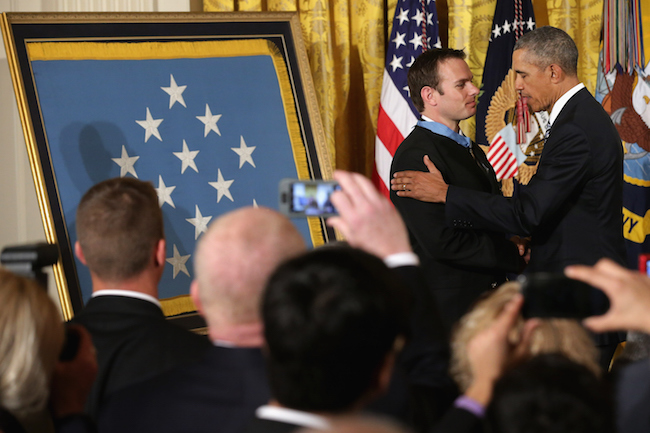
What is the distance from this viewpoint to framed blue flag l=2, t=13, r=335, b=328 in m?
2.78

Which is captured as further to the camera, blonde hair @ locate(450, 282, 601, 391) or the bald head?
the bald head

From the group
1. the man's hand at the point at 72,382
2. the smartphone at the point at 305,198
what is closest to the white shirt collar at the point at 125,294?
the man's hand at the point at 72,382

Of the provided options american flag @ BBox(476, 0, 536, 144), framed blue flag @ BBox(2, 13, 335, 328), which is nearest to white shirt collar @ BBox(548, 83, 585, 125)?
framed blue flag @ BBox(2, 13, 335, 328)

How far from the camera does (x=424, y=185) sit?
288cm

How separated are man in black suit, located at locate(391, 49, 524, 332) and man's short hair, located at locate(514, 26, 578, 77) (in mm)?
354

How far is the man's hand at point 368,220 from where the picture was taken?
1.29 metres

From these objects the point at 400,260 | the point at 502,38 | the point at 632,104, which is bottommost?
the point at 400,260

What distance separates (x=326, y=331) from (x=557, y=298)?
17.5 inches

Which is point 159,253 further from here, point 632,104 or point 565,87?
point 632,104

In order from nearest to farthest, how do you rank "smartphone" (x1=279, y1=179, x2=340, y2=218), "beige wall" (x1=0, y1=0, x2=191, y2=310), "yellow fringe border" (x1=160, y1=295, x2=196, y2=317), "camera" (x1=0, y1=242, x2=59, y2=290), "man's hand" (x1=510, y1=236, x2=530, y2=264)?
"smartphone" (x1=279, y1=179, x2=340, y2=218), "camera" (x1=0, y1=242, x2=59, y2=290), "yellow fringe border" (x1=160, y1=295, x2=196, y2=317), "man's hand" (x1=510, y1=236, x2=530, y2=264), "beige wall" (x1=0, y1=0, x2=191, y2=310)

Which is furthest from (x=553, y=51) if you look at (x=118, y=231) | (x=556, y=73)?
(x=118, y=231)

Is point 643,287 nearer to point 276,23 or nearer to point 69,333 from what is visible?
point 69,333

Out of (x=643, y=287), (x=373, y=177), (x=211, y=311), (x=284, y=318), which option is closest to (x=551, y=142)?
(x=373, y=177)

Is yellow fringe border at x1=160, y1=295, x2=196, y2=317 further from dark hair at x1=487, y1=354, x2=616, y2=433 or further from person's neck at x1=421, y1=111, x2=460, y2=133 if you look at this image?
dark hair at x1=487, y1=354, x2=616, y2=433
